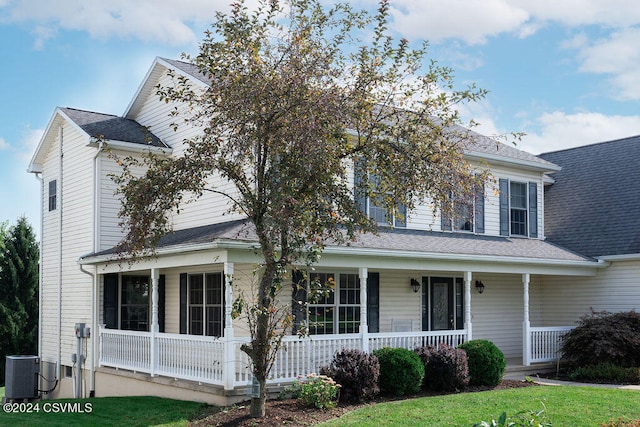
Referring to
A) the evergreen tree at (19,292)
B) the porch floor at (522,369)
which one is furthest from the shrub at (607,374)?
the evergreen tree at (19,292)

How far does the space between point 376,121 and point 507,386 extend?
7509 millimetres

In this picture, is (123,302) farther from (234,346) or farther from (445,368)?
(445,368)

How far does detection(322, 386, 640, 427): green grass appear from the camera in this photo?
12.0m

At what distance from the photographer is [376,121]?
11719mm

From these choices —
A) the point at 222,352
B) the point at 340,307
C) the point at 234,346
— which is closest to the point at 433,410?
the point at 234,346

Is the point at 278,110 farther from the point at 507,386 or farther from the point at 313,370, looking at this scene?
the point at 507,386

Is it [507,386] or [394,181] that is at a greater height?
[394,181]

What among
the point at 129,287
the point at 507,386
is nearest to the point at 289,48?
the point at 507,386

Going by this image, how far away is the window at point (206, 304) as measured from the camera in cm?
1719

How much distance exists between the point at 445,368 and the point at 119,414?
6353 millimetres

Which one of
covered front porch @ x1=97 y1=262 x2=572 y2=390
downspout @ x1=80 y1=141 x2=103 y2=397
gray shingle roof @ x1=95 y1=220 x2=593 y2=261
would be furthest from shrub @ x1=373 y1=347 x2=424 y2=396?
downspout @ x1=80 y1=141 x2=103 y2=397

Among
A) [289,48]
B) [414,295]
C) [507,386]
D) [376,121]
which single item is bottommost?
[507,386]

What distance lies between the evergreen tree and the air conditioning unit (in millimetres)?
11188

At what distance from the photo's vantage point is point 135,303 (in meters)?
19.7
